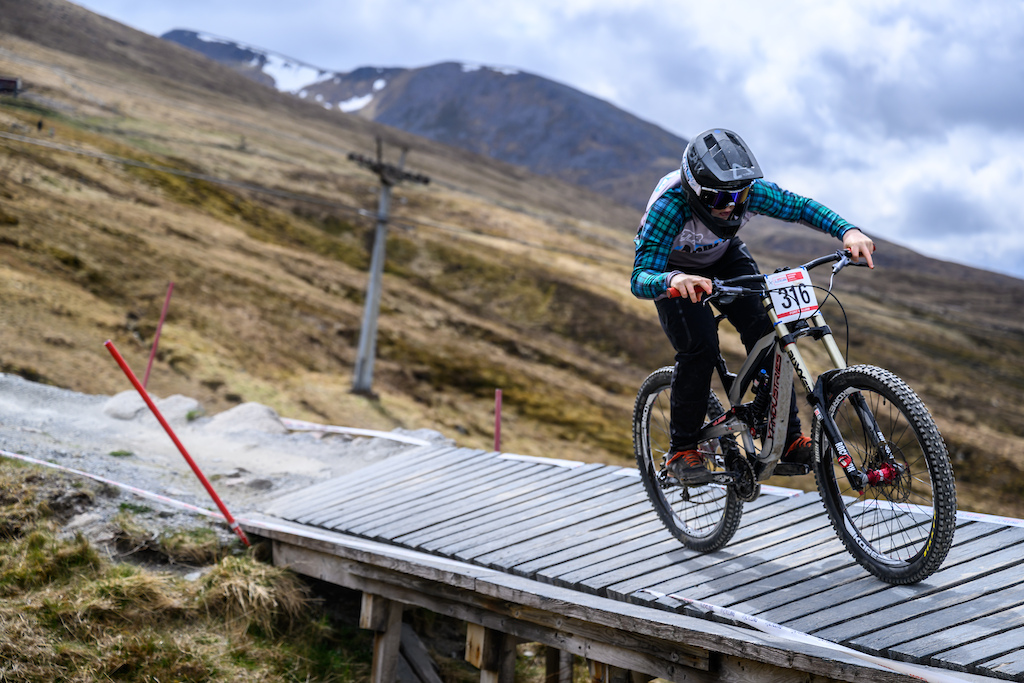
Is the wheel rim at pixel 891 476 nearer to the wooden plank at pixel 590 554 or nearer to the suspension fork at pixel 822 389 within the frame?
the suspension fork at pixel 822 389

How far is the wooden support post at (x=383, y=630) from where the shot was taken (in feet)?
20.7

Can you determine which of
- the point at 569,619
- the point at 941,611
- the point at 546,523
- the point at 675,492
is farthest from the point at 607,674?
the point at 941,611

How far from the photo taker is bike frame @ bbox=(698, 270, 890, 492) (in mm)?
3906

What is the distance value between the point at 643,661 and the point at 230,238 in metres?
37.6

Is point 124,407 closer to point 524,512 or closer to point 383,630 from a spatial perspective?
point 383,630

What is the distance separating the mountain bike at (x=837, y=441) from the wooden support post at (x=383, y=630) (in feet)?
8.96

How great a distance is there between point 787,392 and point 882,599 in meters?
1.16

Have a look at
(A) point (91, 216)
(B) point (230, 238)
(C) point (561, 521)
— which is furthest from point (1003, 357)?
(C) point (561, 521)

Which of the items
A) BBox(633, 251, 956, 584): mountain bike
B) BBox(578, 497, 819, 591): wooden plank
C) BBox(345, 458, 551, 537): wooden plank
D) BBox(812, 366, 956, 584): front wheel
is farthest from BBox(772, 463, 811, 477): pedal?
BBox(345, 458, 551, 537): wooden plank

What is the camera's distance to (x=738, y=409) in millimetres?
4578

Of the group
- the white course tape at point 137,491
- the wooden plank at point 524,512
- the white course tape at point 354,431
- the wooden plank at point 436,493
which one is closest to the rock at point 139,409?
the white course tape at point 354,431

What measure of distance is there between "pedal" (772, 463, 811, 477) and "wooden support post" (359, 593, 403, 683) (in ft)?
11.5

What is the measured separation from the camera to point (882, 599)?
399 centimetres

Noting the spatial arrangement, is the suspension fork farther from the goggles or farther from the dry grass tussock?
the dry grass tussock
